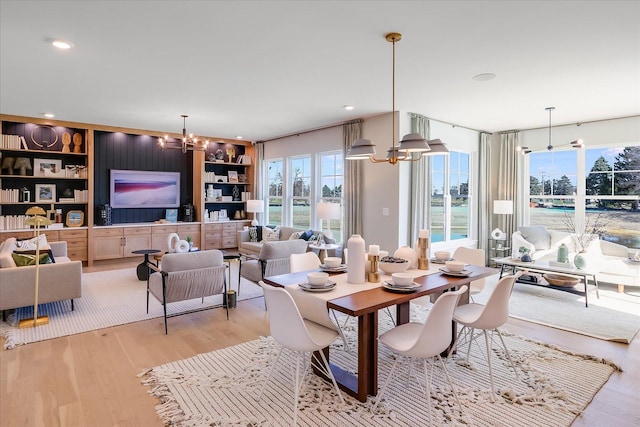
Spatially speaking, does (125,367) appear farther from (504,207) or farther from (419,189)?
(504,207)

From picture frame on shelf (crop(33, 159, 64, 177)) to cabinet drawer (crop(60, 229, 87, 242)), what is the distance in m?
1.13

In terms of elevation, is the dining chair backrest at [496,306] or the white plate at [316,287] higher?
the white plate at [316,287]

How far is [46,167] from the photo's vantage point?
6.84 m

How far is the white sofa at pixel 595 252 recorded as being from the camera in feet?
17.1

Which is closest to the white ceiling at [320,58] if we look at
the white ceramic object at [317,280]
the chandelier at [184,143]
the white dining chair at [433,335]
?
the chandelier at [184,143]

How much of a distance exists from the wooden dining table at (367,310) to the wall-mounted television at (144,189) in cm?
600

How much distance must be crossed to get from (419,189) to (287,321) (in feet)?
13.4

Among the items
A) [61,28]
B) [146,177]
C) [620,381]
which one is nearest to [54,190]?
[146,177]

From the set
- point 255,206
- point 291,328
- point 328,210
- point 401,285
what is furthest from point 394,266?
point 255,206

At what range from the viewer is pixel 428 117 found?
6043mm

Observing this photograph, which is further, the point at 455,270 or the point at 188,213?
the point at 188,213

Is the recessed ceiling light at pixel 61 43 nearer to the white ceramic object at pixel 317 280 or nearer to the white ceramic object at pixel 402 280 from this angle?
the white ceramic object at pixel 317 280

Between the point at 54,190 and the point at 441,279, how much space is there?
7384mm

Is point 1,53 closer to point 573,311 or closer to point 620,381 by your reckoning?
point 620,381
